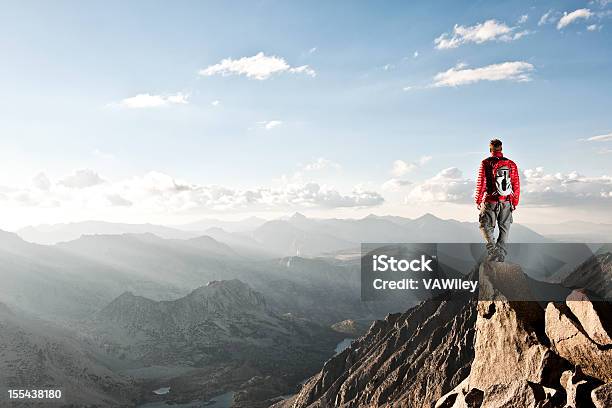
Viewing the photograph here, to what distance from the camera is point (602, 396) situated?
14430 mm

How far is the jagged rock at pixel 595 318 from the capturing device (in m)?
16.6

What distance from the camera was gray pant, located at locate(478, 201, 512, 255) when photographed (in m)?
19.8

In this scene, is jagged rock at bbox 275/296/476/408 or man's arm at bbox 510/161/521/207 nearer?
man's arm at bbox 510/161/521/207

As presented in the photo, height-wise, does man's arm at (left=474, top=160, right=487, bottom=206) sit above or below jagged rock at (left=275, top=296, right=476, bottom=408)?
above

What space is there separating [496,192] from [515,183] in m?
0.95

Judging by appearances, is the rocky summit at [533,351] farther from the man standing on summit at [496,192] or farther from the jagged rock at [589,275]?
the jagged rock at [589,275]

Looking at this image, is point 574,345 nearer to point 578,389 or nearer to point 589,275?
point 578,389

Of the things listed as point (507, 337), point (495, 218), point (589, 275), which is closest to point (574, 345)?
point (507, 337)

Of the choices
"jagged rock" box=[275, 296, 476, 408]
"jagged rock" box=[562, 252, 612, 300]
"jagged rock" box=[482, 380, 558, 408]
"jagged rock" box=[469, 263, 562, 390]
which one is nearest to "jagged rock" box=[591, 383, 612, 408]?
"jagged rock" box=[482, 380, 558, 408]

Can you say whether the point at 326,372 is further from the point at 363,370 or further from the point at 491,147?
the point at 491,147

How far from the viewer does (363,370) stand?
11100 cm

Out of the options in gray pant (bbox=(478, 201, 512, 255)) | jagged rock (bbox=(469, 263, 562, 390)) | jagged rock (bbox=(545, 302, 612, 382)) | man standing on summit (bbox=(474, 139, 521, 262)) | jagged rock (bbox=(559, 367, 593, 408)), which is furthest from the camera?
gray pant (bbox=(478, 201, 512, 255))

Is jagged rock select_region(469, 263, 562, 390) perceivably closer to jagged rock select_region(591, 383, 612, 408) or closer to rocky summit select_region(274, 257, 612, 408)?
rocky summit select_region(274, 257, 612, 408)

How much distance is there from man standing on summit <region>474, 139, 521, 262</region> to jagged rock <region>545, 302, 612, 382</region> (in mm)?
3728
